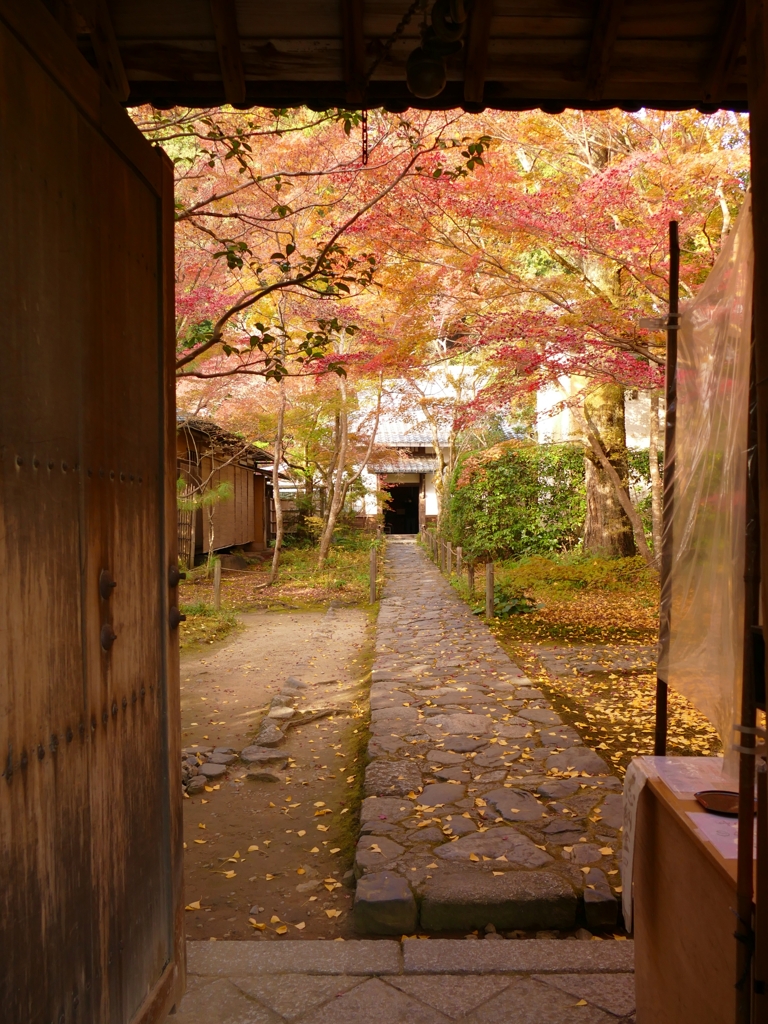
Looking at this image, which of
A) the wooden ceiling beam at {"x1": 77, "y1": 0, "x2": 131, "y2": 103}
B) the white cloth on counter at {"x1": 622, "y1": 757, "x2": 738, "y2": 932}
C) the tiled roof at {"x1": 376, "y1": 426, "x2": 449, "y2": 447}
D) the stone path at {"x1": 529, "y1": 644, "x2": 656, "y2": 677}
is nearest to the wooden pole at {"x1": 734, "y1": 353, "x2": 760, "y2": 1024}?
the white cloth on counter at {"x1": 622, "y1": 757, "x2": 738, "y2": 932}

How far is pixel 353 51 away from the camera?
2.73 m

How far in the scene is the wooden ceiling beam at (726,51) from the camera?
102 inches

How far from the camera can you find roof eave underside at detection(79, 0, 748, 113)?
8.60ft

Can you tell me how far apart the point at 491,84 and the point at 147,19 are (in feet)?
4.23

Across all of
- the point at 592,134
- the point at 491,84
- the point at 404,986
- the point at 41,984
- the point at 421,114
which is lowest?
the point at 404,986

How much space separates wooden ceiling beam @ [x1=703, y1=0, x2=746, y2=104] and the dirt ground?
3.85 m

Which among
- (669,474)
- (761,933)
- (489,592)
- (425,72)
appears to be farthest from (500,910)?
(489,592)

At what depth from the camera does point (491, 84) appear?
2.91 metres

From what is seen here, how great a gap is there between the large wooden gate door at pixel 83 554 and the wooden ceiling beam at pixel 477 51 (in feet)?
4.01

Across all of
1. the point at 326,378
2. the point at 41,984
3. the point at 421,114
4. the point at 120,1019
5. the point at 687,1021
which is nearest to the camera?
the point at 41,984

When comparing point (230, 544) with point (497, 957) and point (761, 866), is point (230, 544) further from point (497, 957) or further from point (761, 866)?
point (761, 866)

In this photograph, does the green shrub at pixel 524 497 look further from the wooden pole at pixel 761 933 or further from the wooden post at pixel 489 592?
the wooden pole at pixel 761 933

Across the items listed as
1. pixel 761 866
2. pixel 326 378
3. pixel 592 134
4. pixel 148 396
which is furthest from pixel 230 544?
pixel 761 866

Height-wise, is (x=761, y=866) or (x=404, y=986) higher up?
(x=761, y=866)
